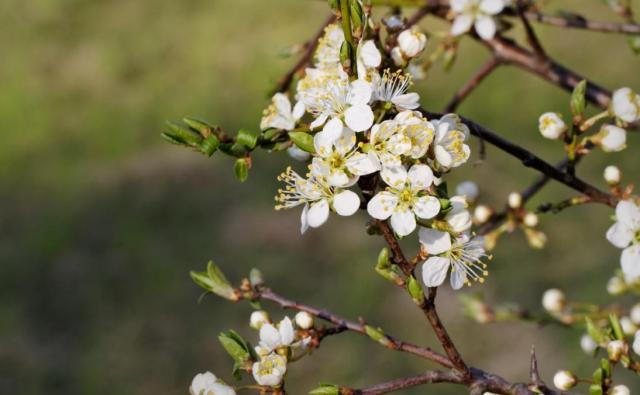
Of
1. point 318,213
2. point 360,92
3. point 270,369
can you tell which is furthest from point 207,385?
point 360,92

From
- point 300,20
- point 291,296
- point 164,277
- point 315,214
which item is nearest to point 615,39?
point 300,20

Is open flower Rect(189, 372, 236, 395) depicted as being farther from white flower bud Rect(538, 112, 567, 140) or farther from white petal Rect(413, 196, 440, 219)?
white flower bud Rect(538, 112, 567, 140)

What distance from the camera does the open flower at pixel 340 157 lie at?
0.70 metres

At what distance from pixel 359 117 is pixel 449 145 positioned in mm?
96

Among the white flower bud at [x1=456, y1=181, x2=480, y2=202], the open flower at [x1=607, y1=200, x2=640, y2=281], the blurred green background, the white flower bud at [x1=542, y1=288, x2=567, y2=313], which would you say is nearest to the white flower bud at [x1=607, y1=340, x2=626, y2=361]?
the open flower at [x1=607, y1=200, x2=640, y2=281]

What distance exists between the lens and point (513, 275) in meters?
3.24

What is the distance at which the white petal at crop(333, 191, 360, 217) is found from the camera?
73 cm

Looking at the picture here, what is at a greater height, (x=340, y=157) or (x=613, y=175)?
(x=340, y=157)

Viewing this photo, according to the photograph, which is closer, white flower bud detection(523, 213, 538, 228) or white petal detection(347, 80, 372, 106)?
white petal detection(347, 80, 372, 106)

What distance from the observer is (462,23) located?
1.14 metres

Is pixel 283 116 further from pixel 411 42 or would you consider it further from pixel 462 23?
pixel 462 23

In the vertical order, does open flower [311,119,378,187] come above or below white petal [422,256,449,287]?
above

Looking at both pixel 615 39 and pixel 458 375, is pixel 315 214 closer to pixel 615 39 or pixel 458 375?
pixel 458 375

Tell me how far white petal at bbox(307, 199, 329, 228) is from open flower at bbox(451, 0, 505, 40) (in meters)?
0.46
